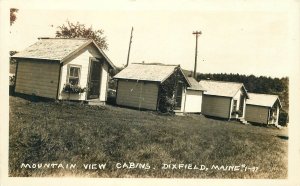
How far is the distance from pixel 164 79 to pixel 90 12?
8797 millimetres

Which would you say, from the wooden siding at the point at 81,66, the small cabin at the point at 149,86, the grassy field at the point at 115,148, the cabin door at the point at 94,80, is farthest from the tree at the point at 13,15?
the small cabin at the point at 149,86

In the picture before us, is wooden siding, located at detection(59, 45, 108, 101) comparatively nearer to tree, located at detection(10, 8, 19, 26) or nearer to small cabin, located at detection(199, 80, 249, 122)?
tree, located at detection(10, 8, 19, 26)

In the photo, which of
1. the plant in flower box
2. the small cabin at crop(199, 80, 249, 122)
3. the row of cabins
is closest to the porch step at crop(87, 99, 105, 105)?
the row of cabins

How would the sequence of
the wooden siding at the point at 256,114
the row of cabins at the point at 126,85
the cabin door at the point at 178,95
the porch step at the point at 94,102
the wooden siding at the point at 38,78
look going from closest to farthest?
the wooden siding at the point at 38,78, the row of cabins at the point at 126,85, the porch step at the point at 94,102, the cabin door at the point at 178,95, the wooden siding at the point at 256,114

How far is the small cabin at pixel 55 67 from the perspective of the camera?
11.5 m

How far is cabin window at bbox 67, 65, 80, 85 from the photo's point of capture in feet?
39.7

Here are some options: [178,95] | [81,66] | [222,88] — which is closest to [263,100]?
[222,88]

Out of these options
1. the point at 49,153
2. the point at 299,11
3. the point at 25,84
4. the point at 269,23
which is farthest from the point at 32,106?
the point at 299,11

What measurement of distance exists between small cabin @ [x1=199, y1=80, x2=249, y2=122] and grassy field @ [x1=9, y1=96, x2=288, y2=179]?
35.1ft

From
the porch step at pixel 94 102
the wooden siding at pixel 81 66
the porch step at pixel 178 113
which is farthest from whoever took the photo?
the porch step at pixel 178 113

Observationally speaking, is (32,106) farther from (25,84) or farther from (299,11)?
(299,11)

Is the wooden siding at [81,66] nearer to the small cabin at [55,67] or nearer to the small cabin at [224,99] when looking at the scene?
the small cabin at [55,67]

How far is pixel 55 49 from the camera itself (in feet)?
38.5

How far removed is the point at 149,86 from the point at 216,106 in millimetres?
6423
